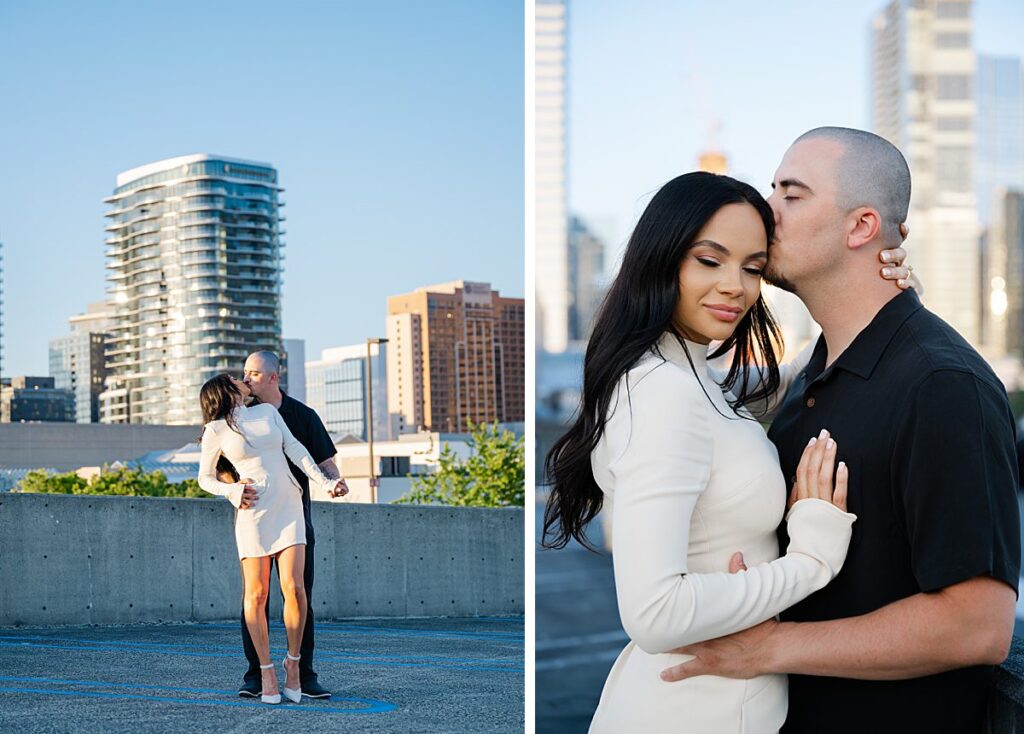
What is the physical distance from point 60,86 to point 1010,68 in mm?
31376

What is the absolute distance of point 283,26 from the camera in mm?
7105

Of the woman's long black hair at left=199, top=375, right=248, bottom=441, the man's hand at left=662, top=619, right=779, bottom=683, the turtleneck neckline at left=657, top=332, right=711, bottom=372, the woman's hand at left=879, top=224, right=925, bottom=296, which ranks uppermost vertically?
the woman's hand at left=879, top=224, right=925, bottom=296

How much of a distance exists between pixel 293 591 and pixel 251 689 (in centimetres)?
49

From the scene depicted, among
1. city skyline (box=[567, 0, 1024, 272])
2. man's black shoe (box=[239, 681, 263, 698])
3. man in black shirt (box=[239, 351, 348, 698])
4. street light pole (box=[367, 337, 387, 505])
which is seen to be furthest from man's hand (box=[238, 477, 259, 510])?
city skyline (box=[567, 0, 1024, 272])

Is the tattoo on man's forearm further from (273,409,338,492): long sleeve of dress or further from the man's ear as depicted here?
the man's ear

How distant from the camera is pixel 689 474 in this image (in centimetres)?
128

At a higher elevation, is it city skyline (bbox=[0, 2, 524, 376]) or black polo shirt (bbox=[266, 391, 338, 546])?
city skyline (bbox=[0, 2, 524, 376])

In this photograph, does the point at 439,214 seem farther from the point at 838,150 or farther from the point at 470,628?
the point at 838,150

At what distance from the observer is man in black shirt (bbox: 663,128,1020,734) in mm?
1240

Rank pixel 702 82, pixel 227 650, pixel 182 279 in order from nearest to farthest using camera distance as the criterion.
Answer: pixel 227 650 < pixel 182 279 < pixel 702 82

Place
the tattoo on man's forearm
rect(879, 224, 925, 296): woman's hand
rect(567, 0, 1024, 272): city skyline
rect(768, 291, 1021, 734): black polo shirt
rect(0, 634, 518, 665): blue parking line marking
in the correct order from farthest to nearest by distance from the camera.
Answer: rect(567, 0, 1024, 272): city skyline → rect(0, 634, 518, 665): blue parking line marking → the tattoo on man's forearm → rect(879, 224, 925, 296): woman's hand → rect(768, 291, 1021, 734): black polo shirt

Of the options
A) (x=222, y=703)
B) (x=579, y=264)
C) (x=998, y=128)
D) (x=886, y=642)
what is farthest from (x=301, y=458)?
(x=579, y=264)

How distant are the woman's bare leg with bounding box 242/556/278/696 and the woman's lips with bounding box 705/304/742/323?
2.82 m

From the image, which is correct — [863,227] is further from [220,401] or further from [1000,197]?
[1000,197]
